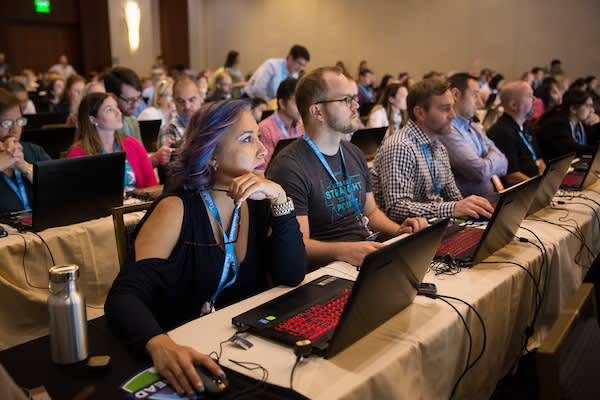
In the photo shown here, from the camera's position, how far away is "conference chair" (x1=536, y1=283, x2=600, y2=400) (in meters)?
0.89

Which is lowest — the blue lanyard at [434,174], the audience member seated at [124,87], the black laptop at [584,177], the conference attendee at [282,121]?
the black laptop at [584,177]

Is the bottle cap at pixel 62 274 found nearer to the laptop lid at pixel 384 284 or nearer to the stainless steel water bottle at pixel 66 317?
the stainless steel water bottle at pixel 66 317

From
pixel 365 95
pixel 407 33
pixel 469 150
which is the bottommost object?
pixel 469 150

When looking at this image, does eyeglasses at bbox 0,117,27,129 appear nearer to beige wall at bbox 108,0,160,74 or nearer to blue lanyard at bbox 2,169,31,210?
blue lanyard at bbox 2,169,31,210

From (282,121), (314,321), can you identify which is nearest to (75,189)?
(314,321)

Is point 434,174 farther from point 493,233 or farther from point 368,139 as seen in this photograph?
point 368,139

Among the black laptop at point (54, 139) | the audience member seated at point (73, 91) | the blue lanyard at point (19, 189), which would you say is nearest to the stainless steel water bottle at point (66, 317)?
the blue lanyard at point (19, 189)

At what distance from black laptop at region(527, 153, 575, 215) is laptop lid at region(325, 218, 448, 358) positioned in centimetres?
133

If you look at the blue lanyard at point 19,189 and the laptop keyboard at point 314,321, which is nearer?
the laptop keyboard at point 314,321

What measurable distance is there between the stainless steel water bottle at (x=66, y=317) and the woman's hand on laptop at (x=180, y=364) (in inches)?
6.7

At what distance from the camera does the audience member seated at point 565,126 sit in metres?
4.97

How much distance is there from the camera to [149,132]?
475 centimetres

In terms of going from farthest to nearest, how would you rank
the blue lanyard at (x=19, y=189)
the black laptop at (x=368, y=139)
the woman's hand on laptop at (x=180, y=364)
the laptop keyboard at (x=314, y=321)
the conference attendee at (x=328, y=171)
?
the black laptop at (x=368, y=139) < the blue lanyard at (x=19, y=189) < the conference attendee at (x=328, y=171) < the laptop keyboard at (x=314, y=321) < the woman's hand on laptop at (x=180, y=364)

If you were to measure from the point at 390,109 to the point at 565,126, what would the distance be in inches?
72.7
